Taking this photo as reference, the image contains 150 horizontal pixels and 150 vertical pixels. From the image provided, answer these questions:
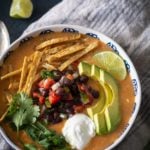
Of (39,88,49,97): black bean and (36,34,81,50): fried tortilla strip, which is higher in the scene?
(36,34,81,50): fried tortilla strip

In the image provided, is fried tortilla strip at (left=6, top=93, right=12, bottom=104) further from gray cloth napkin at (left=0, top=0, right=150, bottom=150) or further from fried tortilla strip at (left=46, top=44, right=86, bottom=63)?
gray cloth napkin at (left=0, top=0, right=150, bottom=150)

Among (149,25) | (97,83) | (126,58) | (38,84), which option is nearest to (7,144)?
(38,84)

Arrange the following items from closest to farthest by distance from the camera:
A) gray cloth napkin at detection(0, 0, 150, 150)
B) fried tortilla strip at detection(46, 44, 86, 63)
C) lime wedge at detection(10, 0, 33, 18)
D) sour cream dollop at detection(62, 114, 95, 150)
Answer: sour cream dollop at detection(62, 114, 95, 150) < fried tortilla strip at detection(46, 44, 86, 63) < gray cloth napkin at detection(0, 0, 150, 150) < lime wedge at detection(10, 0, 33, 18)

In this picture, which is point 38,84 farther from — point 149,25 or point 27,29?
point 149,25

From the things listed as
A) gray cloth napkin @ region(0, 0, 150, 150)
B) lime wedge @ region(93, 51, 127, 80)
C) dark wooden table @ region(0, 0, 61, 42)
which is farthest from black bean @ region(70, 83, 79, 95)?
dark wooden table @ region(0, 0, 61, 42)

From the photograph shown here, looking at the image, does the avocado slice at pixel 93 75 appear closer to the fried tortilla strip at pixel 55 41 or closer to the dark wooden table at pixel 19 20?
the fried tortilla strip at pixel 55 41

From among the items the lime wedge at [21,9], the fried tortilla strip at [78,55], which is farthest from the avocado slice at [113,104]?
the lime wedge at [21,9]

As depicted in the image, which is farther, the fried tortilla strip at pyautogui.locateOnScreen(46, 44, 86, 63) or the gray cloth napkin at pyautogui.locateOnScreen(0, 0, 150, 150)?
the gray cloth napkin at pyautogui.locateOnScreen(0, 0, 150, 150)
